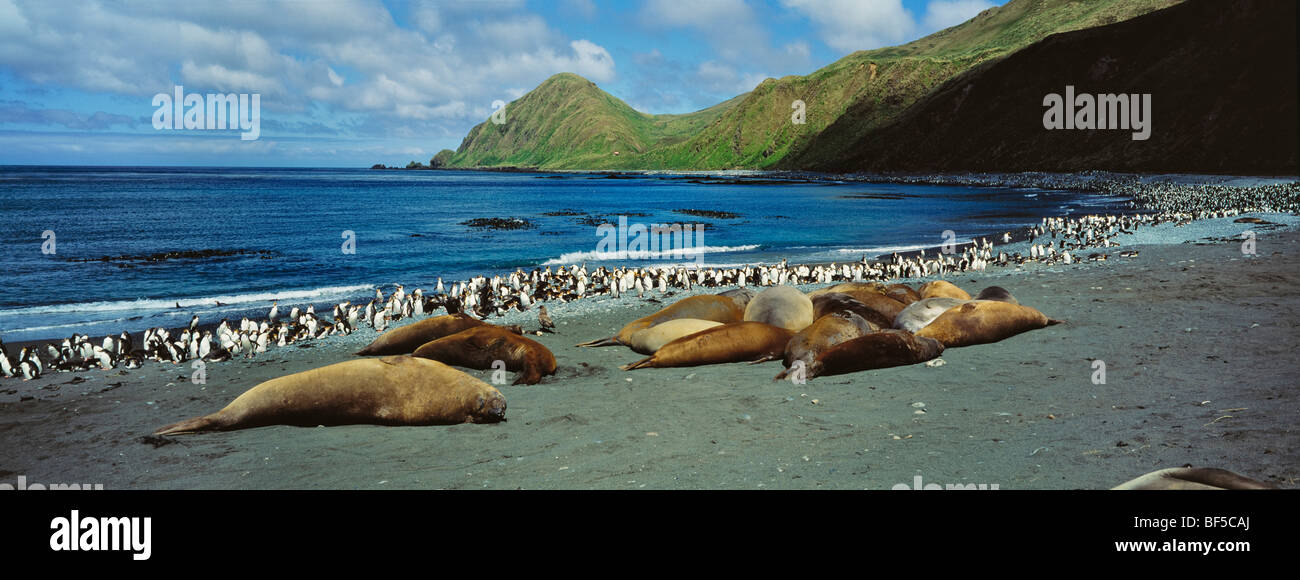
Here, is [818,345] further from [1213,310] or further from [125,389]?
[125,389]

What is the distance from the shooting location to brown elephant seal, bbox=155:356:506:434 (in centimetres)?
730

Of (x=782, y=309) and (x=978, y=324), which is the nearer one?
(x=978, y=324)

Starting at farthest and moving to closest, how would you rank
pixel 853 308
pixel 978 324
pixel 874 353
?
pixel 853 308 → pixel 978 324 → pixel 874 353

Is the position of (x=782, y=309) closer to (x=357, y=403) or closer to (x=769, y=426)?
(x=769, y=426)

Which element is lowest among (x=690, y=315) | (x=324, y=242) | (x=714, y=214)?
(x=690, y=315)

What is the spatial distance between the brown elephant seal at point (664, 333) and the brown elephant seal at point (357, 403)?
3.60 meters

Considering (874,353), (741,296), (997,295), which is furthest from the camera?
(741,296)

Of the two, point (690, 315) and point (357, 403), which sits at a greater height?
point (690, 315)

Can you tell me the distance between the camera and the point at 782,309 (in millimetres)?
11031

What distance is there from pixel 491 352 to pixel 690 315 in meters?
3.45

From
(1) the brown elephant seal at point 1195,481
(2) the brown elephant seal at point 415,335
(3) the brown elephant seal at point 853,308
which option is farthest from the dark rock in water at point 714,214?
(1) the brown elephant seal at point 1195,481

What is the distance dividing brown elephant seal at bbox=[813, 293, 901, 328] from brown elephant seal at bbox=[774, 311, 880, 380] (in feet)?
2.19

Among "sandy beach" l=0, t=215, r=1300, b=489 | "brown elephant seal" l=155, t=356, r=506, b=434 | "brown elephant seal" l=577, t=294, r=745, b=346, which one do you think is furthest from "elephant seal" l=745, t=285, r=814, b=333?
"brown elephant seal" l=155, t=356, r=506, b=434

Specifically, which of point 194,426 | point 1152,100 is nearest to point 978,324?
point 194,426
